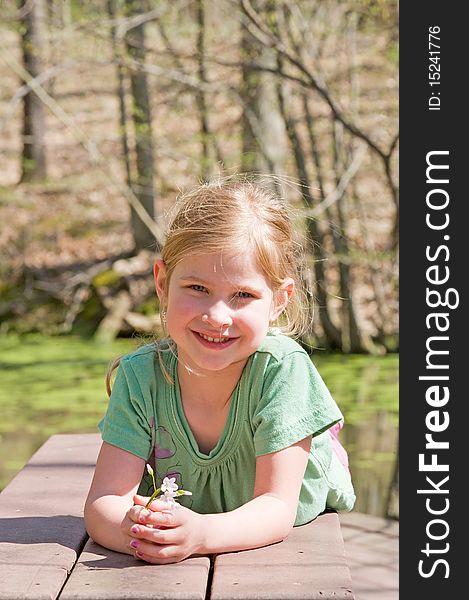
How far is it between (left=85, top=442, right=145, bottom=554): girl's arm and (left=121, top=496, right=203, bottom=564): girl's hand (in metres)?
0.05

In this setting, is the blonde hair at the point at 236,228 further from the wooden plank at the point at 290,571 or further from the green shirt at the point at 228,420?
the wooden plank at the point at 290,571

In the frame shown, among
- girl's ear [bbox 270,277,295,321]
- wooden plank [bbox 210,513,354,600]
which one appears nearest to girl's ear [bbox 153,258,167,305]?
girl's ear [bbox 270,277,295,321]

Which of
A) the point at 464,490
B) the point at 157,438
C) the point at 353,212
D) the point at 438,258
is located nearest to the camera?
the point at 157,438

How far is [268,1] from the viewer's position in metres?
7.57

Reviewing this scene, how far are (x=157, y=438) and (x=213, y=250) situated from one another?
0.49 meters

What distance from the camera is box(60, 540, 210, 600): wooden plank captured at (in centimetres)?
205

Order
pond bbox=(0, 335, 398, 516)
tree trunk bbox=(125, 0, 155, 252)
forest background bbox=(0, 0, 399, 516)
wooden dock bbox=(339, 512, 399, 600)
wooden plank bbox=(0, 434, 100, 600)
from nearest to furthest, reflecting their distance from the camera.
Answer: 1. wooden plank bbox=(0, 434, 100, 600)
2. wooden dock bbox=(339, 512, 399, 600)
3. pond bbox=(0, 335, 398, 516)
4. forest background bbox=(0, 0, 399, 516)
5. tree trunk bbox=(125, 0, 155, 252)

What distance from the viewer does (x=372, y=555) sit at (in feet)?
12.1

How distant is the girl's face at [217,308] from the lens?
2410 millimetres

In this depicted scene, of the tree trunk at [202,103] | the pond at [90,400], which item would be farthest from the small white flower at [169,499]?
the tree trunk at [202,103]

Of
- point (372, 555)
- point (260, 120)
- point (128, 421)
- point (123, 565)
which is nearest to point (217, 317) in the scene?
point (128, 421)

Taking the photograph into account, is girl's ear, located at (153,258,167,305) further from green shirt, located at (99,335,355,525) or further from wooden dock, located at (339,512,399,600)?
wooden dock, located at (339,512,399,600)

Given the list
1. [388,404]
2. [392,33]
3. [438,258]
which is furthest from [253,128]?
[438,258]

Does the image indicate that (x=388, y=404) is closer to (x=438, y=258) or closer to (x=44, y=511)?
(x=438, y=258)
